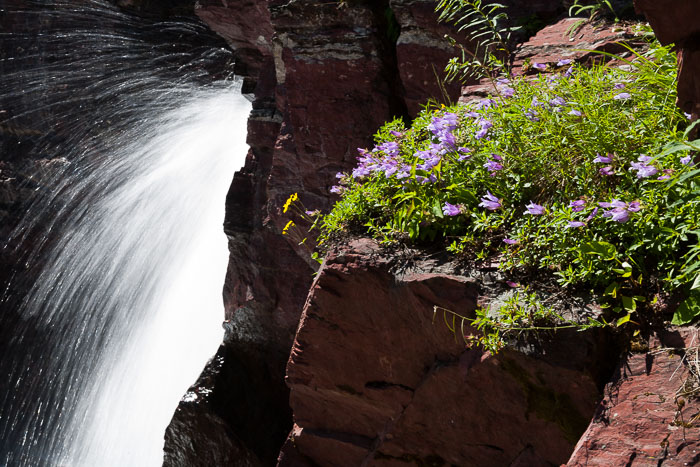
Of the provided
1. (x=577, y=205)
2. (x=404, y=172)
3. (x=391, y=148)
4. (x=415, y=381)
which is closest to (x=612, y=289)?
(x=577, y=205)

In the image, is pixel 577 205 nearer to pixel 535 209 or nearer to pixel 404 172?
pixel 535 209

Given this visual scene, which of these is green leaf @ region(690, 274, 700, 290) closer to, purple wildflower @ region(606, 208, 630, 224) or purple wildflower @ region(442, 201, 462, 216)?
purple wildflower @ region(606, 208, 630, 224)

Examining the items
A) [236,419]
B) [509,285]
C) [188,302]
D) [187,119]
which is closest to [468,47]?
[509,285]

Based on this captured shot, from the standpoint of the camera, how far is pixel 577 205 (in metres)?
2.25

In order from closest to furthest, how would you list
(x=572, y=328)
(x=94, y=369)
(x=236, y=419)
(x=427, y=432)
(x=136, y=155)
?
(x=572, y=328), (x=427, y=432), (x=236, y=419), (x=94, y=369), (x=136, y=155)

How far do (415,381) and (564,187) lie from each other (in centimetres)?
90

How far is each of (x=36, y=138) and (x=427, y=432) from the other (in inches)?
385

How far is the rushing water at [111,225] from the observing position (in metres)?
7.37

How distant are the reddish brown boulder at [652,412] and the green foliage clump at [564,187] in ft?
0.39

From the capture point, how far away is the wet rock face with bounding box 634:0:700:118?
73.6 inches

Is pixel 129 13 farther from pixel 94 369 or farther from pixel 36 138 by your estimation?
pixel 94 369

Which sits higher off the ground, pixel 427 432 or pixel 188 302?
pixel 188 302

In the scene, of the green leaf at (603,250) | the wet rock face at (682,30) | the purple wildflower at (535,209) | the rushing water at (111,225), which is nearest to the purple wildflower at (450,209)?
the purple wildflower at (535,209)

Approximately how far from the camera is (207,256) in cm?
753
